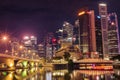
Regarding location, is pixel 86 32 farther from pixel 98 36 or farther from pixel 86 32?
pixel 98 36

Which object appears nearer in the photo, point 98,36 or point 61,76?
point 61,76

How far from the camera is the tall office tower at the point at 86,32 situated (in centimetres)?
15412

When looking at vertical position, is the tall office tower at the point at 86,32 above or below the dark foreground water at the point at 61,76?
above

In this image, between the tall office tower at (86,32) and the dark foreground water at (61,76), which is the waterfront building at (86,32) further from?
the dark foreground water at (61,76)

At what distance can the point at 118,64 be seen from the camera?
115688 millimetres

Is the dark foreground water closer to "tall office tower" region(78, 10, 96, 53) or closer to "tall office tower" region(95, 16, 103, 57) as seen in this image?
"tall office tower" region(78, 10, 96, 53)

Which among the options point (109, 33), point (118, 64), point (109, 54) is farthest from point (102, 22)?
point (118, 64)

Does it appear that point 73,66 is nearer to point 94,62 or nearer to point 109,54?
point 94,62

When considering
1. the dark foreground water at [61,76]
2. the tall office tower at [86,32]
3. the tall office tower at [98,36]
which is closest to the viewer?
the dark foreground water at [61,76]

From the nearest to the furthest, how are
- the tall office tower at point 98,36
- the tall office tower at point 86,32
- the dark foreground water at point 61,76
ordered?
the dark foreground water at point 61,76 → the tall office tower at point 86,32 → the tall office tower at point 98,36

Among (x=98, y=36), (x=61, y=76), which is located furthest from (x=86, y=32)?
(x=61, y=76)

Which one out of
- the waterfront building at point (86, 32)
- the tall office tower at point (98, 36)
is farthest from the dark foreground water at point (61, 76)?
the tall office tower at point (98, 36)

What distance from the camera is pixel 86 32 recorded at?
154 metres

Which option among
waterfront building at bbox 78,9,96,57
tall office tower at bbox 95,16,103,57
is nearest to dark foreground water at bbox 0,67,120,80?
waterfront building at bbox 78,9,96,57
